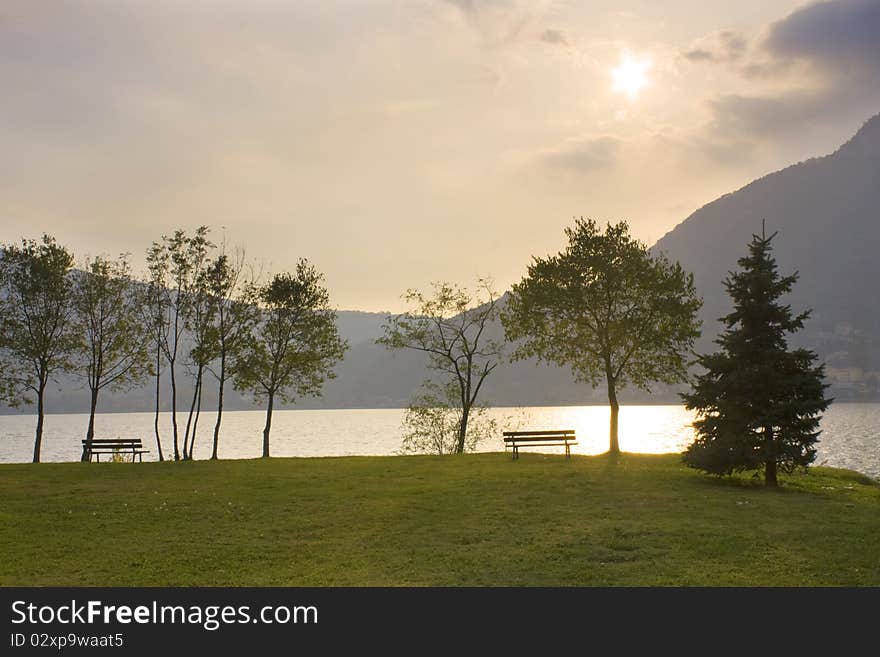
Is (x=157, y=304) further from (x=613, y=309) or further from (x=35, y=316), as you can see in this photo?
(x=613, y=309)

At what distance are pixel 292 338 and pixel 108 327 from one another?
1309 centimetres

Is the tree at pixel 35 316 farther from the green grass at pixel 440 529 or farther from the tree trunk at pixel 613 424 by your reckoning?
the tree trunk at pixel 613 424

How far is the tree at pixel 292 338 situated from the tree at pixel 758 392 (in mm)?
28585

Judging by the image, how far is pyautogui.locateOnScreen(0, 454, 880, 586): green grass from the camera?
15.3m

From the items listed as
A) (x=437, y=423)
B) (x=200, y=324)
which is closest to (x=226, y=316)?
(x=200, y=324)

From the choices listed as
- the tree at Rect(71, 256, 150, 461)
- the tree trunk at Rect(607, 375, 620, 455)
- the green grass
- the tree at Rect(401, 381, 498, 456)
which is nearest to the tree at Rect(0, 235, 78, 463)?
the tree at Rect(71, 256, 150, 461)

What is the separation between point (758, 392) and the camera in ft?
92.1

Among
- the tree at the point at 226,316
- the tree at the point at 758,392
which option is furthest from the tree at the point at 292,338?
the tree at the point at 758,392
